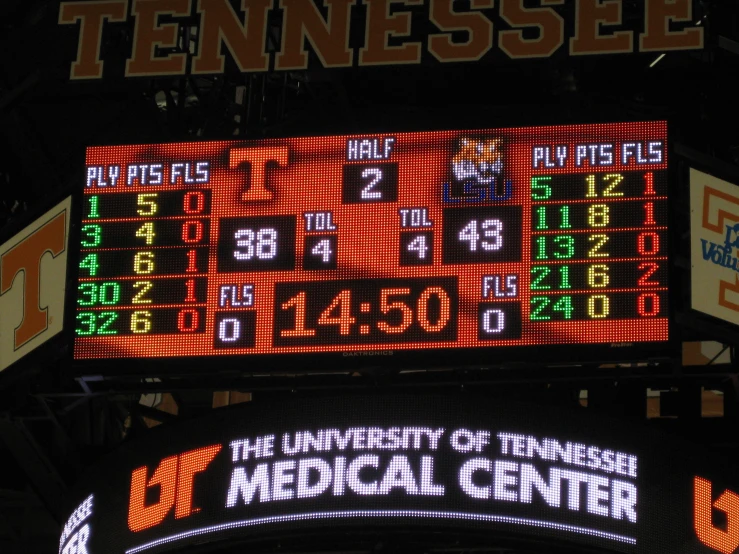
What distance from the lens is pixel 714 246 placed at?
12.9 m

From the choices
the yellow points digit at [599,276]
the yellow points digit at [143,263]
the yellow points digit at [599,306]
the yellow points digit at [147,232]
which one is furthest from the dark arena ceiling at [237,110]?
the yellow points digit at [599,306]

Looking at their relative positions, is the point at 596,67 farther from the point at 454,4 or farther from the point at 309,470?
the point at 309,470

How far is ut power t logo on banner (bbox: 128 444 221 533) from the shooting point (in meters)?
13.1

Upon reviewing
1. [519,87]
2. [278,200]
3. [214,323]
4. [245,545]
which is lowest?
[245,545]

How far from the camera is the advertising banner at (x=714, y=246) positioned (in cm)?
1273

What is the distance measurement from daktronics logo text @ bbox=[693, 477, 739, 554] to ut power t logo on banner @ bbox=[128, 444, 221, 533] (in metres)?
3.85

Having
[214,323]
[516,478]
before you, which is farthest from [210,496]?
[516,478]

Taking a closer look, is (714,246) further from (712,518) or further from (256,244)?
(256,244)

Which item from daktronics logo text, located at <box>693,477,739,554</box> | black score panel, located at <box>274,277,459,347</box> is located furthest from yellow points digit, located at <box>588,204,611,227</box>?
daktronics logo text, located at <box>693,477,739,554</box>

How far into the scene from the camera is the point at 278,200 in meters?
13.3

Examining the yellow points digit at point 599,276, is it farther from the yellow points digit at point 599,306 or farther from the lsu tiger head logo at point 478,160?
the lsu tiger head logo at point 478,160

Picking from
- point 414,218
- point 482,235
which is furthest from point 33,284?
point 482,235

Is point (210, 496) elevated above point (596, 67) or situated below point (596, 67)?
below

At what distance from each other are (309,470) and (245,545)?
2.52ft
